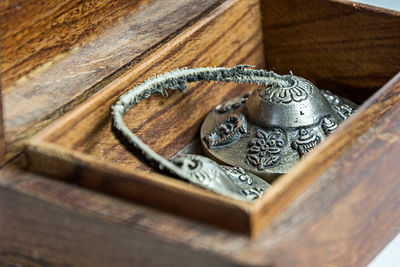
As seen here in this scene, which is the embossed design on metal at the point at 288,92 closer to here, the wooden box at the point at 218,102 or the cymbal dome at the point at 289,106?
the cymbal dome at the point at 289,106

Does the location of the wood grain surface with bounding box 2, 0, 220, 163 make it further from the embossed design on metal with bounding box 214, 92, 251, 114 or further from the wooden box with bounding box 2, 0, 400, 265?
the embossed design on metal with bounding box 214, 92, 251, 114

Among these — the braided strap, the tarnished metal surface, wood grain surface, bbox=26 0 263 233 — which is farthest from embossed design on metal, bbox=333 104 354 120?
wood grain surface, bbox=26 0 263 233

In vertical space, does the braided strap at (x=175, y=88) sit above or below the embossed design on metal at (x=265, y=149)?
above

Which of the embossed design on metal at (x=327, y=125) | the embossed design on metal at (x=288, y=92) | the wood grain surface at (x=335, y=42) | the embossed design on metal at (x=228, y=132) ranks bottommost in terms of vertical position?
the embossed design on metal at (x=228, y=132)

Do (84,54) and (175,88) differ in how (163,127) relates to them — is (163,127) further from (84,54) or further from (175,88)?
(84,54)

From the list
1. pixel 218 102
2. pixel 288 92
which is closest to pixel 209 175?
pixel 288 92

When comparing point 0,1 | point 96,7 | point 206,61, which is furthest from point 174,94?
point 0,1

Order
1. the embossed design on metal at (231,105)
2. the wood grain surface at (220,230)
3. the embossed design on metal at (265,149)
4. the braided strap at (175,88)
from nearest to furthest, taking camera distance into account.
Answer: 1. the wood grain surface at (220,230)
2. the braided strap at (175,88)
3. the embossed design on metal at (265,149)
4. the embossed design on metal at (231,105)

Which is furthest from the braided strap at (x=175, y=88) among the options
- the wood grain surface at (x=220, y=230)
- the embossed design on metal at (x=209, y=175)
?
the wood grain surface at (x=220, y=230)
